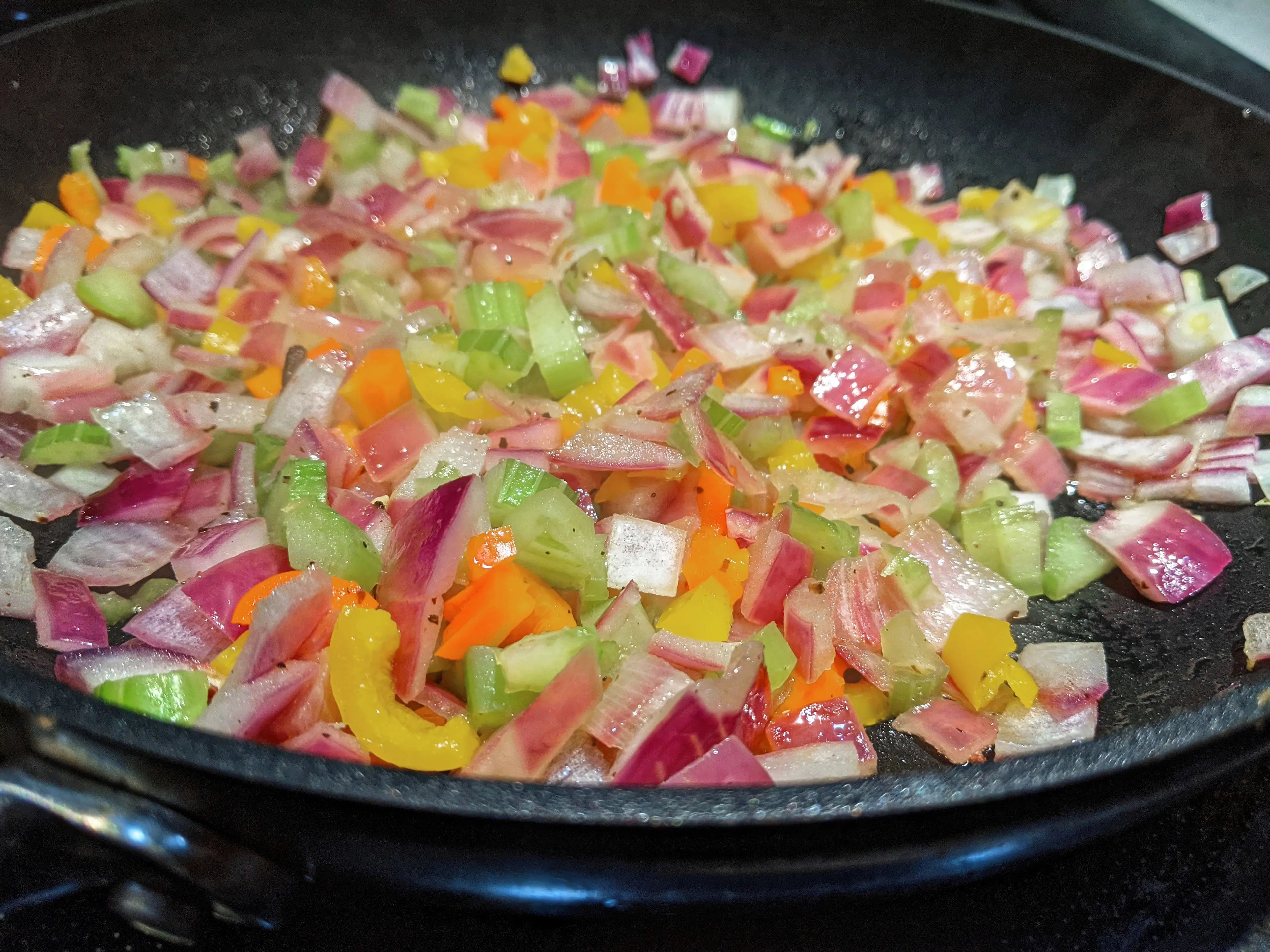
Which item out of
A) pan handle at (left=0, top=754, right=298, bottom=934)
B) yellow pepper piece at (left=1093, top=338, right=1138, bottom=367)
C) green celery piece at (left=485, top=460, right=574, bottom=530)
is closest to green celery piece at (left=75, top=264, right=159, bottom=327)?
green celery piece at (left=485, top=460, right=574, bottom=530)

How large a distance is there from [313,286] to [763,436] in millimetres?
816

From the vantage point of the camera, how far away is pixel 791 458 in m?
1.32

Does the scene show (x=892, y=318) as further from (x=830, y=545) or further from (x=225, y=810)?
(x=225, y=810)

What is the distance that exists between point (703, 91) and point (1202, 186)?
108 cm

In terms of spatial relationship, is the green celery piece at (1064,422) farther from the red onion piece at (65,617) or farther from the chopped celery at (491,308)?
the red onion piece at (65,617)

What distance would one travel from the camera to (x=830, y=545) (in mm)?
1143

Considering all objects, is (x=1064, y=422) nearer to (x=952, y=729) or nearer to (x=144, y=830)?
(x=952, y=729)

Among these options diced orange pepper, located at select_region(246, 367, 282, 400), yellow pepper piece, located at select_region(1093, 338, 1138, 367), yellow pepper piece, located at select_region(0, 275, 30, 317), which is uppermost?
yellow pepper piece, located at select_region(1093, 338, 1138, 367)

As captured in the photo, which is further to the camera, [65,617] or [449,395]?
[449,395]

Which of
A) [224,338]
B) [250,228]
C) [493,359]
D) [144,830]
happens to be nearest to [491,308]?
[493,359]

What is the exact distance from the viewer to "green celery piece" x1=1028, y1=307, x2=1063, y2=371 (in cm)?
147

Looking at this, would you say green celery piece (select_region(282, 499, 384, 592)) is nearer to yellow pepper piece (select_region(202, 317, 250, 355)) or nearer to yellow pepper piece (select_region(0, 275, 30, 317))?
yellow pepper piece (select_region(202, 317, 250, 355))

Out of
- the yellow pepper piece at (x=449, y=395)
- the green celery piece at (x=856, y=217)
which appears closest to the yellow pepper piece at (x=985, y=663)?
the yellow pepper piece at (x=449, y=395)

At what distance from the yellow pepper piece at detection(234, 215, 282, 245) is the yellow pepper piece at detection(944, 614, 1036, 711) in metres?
1.36
